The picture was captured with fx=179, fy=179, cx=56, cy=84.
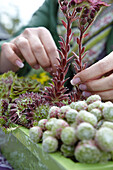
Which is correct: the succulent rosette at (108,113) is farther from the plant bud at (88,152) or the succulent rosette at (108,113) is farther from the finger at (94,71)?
the finger at (94,71)

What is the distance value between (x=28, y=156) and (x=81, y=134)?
186 millimetres

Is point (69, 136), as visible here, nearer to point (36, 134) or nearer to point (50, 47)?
point (36, 134)

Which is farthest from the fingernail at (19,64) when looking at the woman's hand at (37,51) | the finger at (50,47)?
the finger at (50,47)

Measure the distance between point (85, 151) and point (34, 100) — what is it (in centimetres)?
29

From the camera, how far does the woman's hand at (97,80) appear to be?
1.62 ft

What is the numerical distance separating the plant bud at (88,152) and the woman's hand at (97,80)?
0.83ft

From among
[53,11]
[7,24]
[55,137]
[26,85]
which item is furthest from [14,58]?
[7,24]

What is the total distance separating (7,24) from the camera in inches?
295

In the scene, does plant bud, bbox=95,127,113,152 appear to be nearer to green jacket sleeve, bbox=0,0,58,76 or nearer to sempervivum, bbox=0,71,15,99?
sempervivum, bbox=0,71,15,99

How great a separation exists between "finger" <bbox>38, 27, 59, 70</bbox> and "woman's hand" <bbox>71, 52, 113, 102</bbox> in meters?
0.23

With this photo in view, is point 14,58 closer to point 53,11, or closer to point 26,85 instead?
point 26,85

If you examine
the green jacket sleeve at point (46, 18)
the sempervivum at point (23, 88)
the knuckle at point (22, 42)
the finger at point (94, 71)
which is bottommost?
the sempervivum at point (23, 88)

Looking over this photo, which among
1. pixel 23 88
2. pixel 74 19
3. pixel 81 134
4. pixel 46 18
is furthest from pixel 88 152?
pixel 46 18

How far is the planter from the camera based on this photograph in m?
0.28
